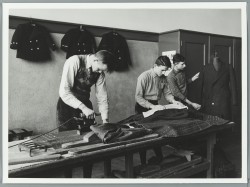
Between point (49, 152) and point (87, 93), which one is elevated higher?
point (87, 93)

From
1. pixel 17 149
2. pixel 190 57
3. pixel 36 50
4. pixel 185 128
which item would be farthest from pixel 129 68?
pixel 17 149

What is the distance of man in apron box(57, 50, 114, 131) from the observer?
2408 mm

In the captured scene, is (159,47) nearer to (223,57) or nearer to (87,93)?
(223,57)

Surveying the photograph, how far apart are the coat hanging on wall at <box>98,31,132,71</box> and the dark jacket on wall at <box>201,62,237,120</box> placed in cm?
106

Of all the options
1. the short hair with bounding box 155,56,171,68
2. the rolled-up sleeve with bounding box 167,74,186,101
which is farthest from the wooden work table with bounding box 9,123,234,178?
the rolled-up sleeve with bounding box 167,74,186,101

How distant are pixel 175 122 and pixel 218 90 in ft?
4.71

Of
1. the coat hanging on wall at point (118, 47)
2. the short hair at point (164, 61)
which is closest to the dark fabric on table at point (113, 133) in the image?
the short hair at point (164, 61)

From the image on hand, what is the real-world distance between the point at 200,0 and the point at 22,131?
6.12 feet

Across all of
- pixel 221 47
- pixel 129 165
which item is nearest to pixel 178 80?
pixel 221 47

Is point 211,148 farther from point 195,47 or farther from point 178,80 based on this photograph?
point 195,47

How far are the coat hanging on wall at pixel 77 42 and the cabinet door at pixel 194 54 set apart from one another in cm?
133

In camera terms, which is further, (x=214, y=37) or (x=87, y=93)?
(x=214, y=37)

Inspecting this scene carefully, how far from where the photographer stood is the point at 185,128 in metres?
2.34

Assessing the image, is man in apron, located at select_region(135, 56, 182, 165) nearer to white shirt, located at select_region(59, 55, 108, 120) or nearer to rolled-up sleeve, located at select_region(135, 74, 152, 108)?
rolled-up sleeve, located at select_region(135, 74, 152, 108)
